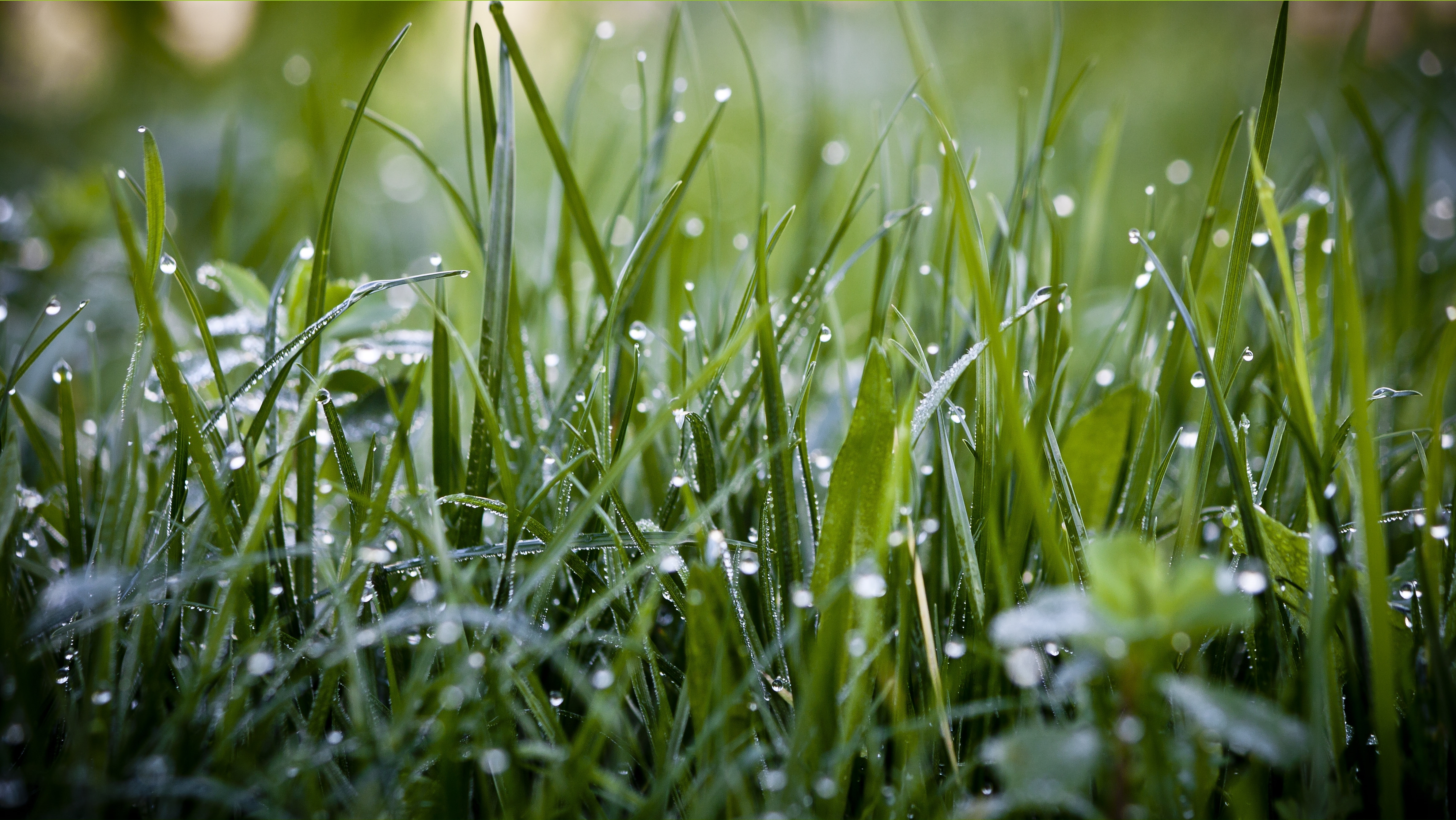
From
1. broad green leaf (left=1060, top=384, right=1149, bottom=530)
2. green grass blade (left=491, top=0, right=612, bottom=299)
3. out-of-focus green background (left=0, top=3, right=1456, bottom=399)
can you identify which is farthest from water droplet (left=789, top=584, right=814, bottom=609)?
out-of-focus green background (left=0, top=3, right=1456, bottom=399)

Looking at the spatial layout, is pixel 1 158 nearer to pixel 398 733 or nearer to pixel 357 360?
pixel 357 360

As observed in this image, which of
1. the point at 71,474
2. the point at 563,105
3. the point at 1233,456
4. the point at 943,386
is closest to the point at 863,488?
the point at 943,386

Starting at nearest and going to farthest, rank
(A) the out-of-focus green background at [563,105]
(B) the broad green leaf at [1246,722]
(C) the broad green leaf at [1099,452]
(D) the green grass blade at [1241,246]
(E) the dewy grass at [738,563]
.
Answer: (B) the broad green leaf at [1246,722] → (E) the dewy grass at [738,563] → (D) the green grass blade at [1241,246] → (C) the broad green leaf at [1099,452] → (A) the out-of-focus green background at [563,105]

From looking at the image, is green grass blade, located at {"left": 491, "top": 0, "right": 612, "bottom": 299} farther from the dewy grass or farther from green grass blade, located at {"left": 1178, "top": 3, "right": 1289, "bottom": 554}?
green grass blade, located at {"left": 1178, "top": 3, "right": 1289, "bottom": 554}

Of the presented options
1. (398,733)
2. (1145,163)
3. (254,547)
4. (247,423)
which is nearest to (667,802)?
(398,733)

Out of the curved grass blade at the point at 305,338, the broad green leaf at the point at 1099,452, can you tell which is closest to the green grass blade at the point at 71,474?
the curved grass blade at the point at 305,338

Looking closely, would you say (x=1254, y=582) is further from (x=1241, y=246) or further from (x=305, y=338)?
(x=305, y=338)

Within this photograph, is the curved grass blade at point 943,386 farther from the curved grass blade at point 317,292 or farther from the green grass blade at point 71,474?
the green grass blade at point 71,474
